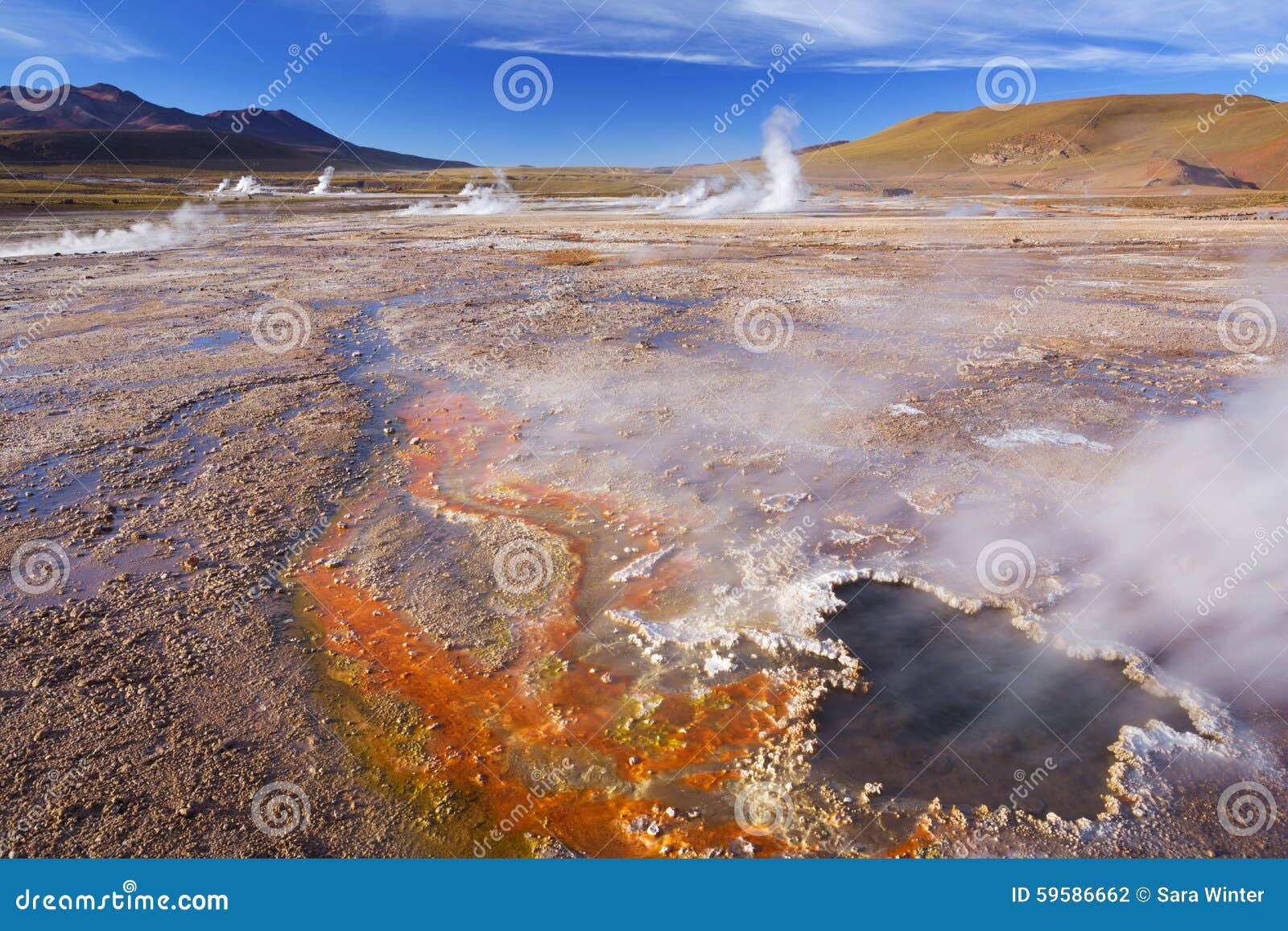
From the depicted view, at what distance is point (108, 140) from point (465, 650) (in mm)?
133227

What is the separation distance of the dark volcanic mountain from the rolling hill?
77216 mm

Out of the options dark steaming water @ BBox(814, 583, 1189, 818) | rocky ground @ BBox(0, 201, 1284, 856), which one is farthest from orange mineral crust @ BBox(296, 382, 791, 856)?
dark steaming water @ BBox(814, 583, 1189, 818)

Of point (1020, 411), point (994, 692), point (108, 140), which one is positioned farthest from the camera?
point (108, 140)

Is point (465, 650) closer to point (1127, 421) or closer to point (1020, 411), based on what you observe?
point (1020, 411)

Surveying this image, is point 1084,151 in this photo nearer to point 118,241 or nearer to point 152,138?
point 118,241

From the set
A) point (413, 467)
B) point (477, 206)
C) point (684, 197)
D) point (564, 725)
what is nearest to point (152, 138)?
point (477, 206)

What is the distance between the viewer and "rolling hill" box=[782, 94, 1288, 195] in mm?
66312

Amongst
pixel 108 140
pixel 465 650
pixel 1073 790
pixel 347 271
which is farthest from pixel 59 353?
pixel 108 140

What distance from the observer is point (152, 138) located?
343ft

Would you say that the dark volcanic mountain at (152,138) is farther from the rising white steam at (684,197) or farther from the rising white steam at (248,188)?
the rising white steam at (684,197)

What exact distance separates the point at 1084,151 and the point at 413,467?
10869cm

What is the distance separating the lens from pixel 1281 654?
14.1ft

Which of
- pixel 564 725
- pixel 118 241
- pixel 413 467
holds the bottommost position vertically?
pixel 564 725

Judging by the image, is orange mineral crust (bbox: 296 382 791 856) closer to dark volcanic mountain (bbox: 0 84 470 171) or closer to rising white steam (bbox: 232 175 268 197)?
dark volcanic mountain (bbox: 0 84 470 171)
